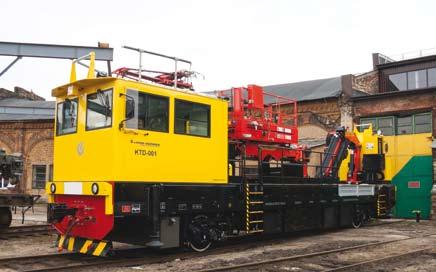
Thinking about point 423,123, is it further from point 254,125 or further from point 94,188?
point 94,188

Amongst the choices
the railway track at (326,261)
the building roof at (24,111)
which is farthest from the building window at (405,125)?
the building roof at (24,111)

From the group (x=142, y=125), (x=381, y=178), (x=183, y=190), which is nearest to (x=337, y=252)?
(x=183, y=190)

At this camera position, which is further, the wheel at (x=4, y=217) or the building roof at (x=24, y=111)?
the building roof at (x=24, y=111)

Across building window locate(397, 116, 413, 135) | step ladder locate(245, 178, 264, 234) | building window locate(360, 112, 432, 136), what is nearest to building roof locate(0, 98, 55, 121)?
building window locate(360, 112, 432, 136)

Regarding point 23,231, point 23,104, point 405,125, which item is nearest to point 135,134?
point 23,231

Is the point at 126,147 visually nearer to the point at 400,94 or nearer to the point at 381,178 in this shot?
the point at 381,178

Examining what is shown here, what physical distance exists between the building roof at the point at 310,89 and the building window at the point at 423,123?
453cm

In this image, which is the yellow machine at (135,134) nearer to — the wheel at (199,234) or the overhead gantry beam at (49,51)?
the wheel at (199,234)

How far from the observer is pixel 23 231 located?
558 inches

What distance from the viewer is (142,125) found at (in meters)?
9.05

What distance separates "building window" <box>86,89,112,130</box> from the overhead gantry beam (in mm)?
10106

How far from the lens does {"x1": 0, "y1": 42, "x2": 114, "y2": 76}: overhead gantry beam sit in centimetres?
1909

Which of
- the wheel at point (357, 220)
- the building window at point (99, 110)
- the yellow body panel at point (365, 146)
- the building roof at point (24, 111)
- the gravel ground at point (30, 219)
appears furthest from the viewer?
the building roof at point (24, 111)

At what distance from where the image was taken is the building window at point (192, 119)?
9707mm
